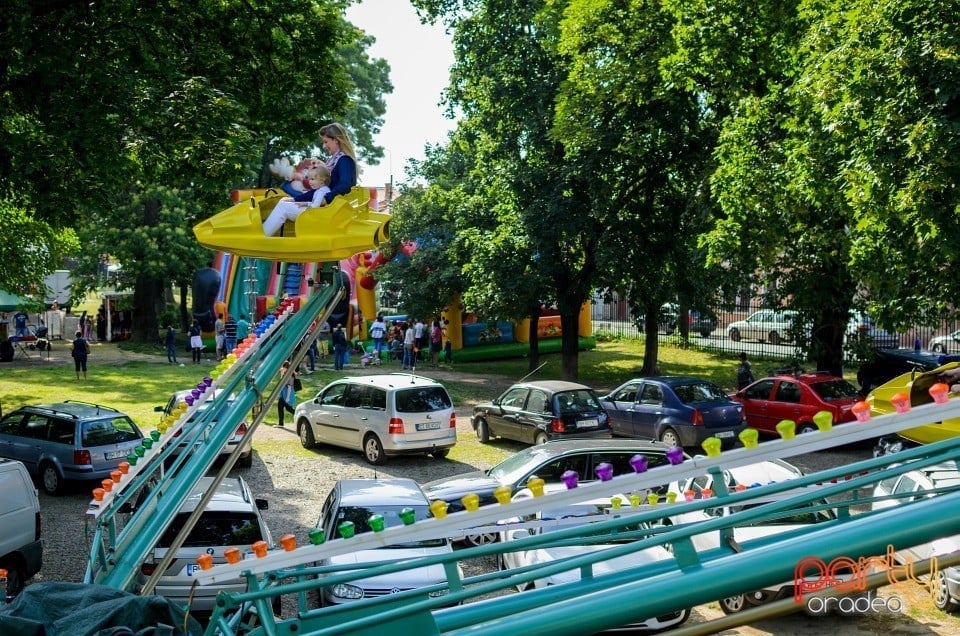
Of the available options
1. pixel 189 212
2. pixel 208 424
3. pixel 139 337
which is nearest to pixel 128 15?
pixel 208 424

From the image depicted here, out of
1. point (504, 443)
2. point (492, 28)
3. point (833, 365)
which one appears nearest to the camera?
point (504, 443)

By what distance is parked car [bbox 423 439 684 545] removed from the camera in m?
12.8

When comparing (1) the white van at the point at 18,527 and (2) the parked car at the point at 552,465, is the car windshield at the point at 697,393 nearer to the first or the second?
(2) the parked car at the point at 552,465

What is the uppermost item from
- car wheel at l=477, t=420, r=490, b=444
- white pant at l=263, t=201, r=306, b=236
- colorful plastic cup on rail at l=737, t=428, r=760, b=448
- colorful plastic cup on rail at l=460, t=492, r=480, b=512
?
white pant at l=263, t=201, r=306, b=236

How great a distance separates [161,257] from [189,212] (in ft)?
12.1

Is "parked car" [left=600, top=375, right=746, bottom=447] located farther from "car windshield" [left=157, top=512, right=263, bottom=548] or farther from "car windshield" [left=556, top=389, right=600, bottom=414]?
"car windshield" [left=157, top=512, right=263, bottom=548]

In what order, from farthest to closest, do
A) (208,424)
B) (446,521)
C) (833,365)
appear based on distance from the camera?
(833,365)
(208,424)
(446,521)

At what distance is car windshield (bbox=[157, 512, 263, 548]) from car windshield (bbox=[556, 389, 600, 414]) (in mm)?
9646

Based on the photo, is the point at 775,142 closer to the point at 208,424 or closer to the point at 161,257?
the point at 208,424

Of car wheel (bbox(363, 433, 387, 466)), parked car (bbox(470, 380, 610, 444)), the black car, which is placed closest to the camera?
car wheel (bbox(363, 433, 387, 466))

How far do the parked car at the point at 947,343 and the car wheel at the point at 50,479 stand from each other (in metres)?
31.8

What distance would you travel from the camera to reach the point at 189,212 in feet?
135

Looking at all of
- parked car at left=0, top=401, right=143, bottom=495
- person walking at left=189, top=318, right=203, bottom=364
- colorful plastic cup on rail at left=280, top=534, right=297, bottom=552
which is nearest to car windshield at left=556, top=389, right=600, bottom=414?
parked car at left=0, top=401, right=143, bottom=495

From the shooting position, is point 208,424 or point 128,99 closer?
point 208,424
